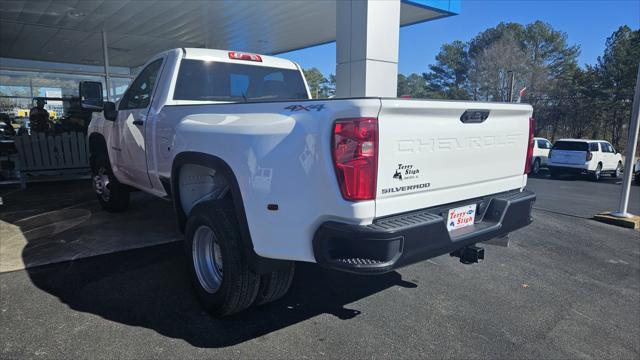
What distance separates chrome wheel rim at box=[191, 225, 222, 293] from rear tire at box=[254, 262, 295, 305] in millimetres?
416

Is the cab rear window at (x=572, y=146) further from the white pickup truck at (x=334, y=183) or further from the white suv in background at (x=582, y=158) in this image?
the white pickup truck at (x=334, y=183)

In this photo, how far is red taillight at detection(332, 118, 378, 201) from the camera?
2264 millimetres

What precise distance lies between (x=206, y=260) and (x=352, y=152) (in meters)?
1.77

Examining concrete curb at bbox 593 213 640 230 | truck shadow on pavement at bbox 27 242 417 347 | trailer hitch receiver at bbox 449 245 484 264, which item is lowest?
concrete curb at bbox 593 213 640 230

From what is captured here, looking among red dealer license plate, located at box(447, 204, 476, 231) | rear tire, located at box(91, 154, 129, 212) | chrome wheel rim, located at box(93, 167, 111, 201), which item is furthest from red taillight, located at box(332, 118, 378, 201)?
chrome wheel rim, located at box(93, 167, 111, 201)

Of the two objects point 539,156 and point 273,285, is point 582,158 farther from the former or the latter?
point 273,285

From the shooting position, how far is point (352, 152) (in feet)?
Answer: 7.47

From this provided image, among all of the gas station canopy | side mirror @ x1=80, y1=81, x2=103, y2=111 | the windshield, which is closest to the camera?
the windshield

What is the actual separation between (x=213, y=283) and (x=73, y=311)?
1.10 m

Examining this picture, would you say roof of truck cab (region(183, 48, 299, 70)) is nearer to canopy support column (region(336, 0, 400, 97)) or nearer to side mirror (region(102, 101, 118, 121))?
side mirror (region(102, 101, 118, 121))

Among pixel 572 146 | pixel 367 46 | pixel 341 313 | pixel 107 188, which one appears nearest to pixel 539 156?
pixel 572 146

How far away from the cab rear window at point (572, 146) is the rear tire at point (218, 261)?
16.6 m

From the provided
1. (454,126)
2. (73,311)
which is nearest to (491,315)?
(454,126)

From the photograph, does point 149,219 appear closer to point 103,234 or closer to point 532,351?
point 103,234
